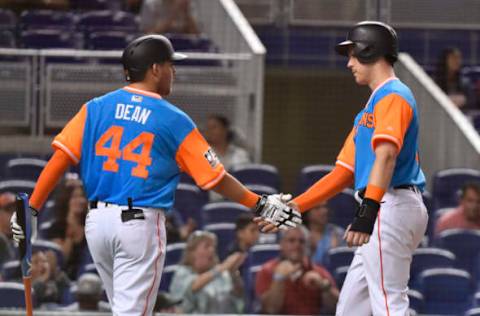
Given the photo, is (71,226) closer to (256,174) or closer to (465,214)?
(256,174)

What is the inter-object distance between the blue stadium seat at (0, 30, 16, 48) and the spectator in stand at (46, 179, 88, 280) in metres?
2.37

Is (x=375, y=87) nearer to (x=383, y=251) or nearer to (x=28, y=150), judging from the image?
(x=383, y=251)

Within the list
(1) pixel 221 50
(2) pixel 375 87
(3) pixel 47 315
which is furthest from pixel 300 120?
(2) pixel 375 87

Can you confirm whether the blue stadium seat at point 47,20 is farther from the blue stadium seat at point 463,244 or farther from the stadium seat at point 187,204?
the blue stadium seat at point 463,244

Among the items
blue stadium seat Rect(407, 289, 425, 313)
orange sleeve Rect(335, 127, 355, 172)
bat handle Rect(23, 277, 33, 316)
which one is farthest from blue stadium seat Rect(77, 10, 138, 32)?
orange sleeve Rect(335, 127, 355, 172)

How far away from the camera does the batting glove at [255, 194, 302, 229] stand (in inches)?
248

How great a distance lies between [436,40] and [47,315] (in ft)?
19.8

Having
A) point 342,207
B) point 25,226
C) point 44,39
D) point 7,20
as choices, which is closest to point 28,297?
point 25,226

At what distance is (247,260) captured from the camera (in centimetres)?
974

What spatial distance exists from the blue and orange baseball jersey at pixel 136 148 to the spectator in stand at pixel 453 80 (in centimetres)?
694

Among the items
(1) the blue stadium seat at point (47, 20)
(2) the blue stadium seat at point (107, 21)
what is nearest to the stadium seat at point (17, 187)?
(1) the blue stadium seat at point (47, 20)

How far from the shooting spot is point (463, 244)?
10.3m

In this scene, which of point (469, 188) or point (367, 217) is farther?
point (469, 188)

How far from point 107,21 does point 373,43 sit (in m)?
7.05
